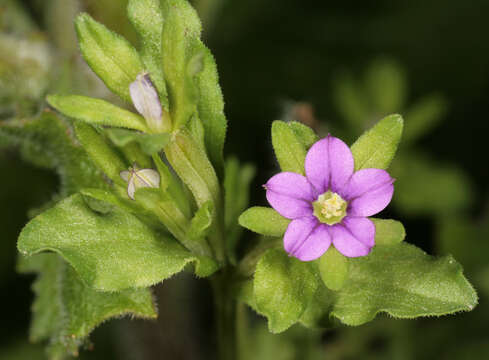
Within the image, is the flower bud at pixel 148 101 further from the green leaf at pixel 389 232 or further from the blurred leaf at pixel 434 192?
the blurred leaf at pixel 434 192

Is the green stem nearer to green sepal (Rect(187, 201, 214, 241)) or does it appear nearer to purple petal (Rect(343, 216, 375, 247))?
green sepal (Rect(187, 201, 214, 241))

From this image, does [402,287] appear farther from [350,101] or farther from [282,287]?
[350,101]

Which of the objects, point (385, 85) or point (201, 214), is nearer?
point (201, 214)

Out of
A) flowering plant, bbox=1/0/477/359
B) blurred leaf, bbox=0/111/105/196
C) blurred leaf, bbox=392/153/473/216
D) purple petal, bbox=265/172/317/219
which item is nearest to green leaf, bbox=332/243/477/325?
flowering plant, bbox=1/0/477/359

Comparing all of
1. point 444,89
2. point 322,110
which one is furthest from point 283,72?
point 444,89

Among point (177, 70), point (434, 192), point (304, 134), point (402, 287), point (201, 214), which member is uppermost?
point (177, 70)

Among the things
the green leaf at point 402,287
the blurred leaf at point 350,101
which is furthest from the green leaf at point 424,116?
the green leaf at point 402,287

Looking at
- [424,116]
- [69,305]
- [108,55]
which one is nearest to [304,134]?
[108,55]
